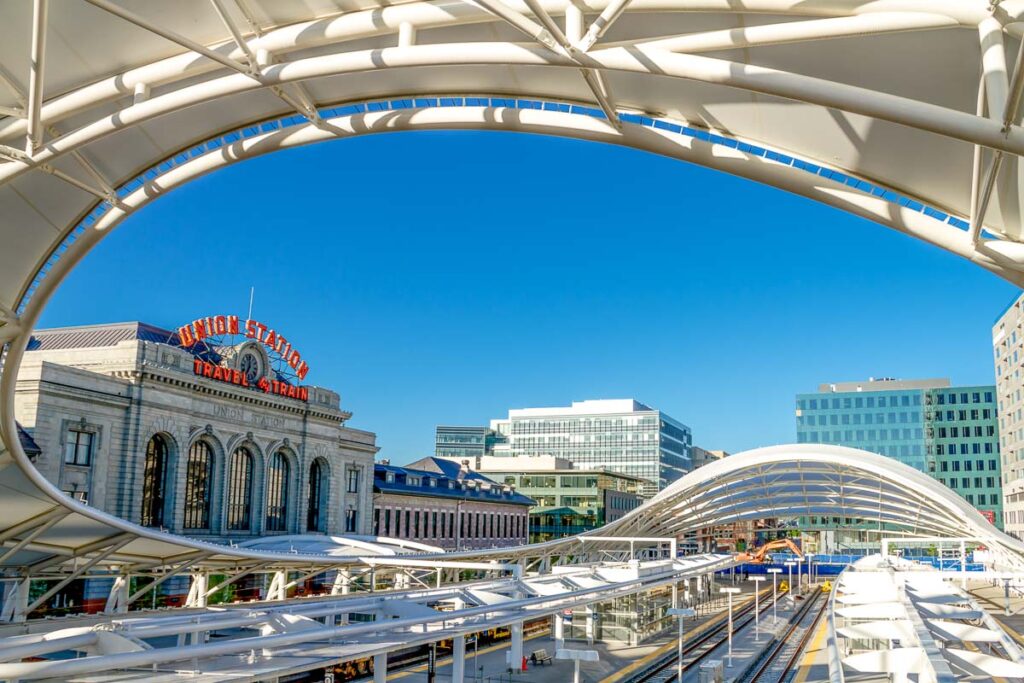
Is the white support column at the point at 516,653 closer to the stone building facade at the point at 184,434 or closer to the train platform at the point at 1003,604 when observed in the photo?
the stone building facade at the point at 184,434

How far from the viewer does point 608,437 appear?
16175 centimetres

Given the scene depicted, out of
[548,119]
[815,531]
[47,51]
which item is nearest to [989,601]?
[815,531]

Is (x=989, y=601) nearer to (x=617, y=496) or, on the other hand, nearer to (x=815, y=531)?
(x=617, y=496)

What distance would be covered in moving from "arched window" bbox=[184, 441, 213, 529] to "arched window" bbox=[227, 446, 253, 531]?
1.84 metres

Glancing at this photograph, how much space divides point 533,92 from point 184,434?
143 feet

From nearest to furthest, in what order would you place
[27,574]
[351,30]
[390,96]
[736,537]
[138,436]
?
[351,30]
[390,96]
[27,574]
[138,436]
[736,537]

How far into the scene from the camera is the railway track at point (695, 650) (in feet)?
131

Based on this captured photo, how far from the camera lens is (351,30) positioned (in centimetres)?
1542

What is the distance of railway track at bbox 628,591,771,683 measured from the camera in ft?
131

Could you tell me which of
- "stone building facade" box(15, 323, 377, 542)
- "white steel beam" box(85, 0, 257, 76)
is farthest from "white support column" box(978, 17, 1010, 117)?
"stone building facade" box(15, 323, 377, 542)

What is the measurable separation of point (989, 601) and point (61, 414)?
7339 centimetres

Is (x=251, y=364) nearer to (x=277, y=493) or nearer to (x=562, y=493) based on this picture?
(x=277, y=493)

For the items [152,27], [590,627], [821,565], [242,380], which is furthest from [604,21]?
[821,565]

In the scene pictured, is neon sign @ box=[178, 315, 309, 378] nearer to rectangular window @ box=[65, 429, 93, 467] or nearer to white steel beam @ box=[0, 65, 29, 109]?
rectangular window @ box=[65, 429, 93, 467]
